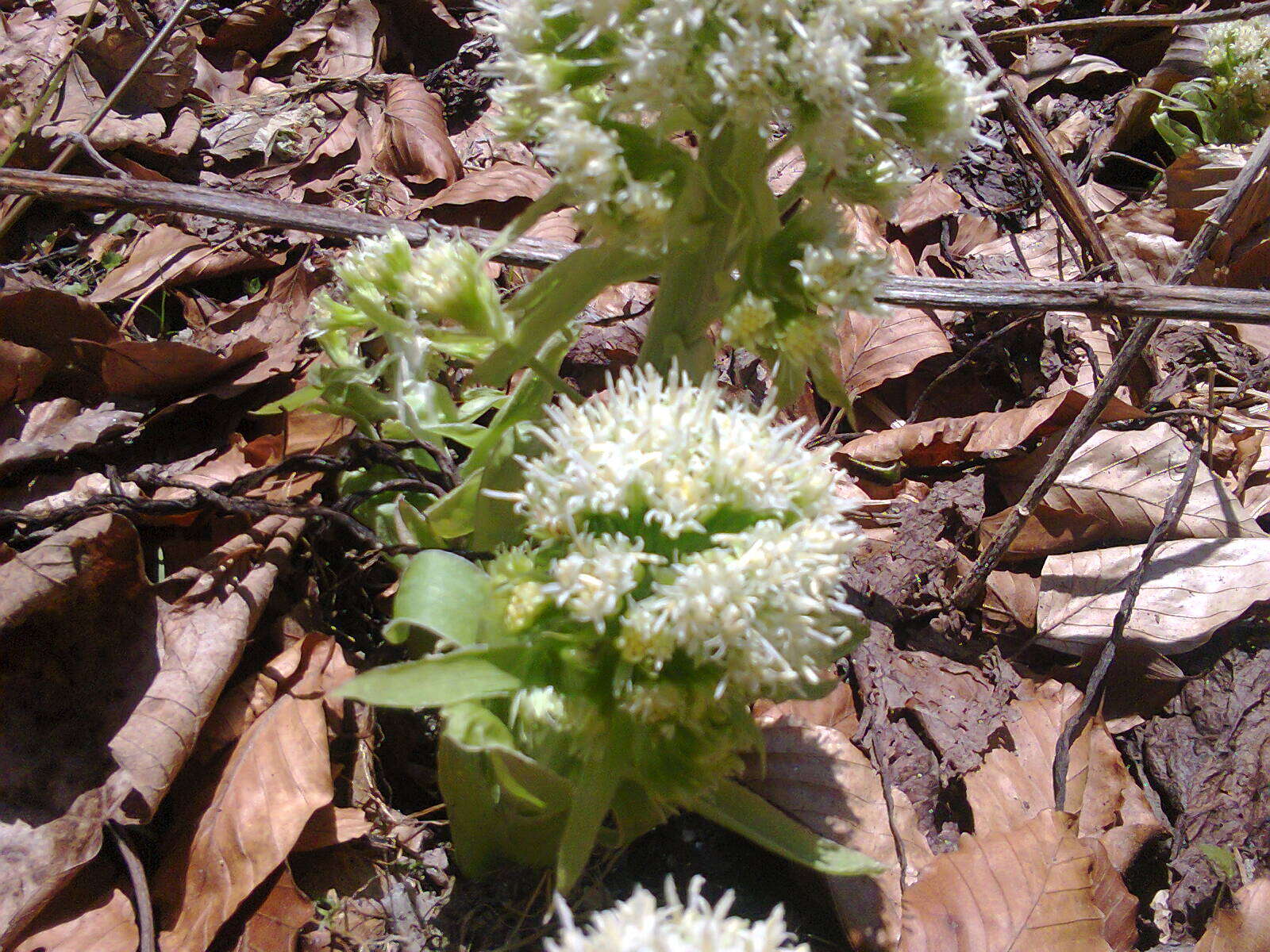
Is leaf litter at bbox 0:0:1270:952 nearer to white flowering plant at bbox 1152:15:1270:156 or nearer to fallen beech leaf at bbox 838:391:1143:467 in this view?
fallen beech leaf at bbox 838:391:1143:467

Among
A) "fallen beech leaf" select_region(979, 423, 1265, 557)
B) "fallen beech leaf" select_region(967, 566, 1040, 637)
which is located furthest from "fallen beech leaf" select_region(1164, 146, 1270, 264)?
"fallen beech leaf" select_region(967, 566, 1040, 637)

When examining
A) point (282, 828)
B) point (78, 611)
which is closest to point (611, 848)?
point (282, 828)

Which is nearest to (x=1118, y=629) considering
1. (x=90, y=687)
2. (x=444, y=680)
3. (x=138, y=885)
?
(x=444, y=680)

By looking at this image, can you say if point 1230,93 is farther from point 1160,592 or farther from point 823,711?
point 823,711

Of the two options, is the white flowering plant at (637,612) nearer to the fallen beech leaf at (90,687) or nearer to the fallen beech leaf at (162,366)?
the fallen beech leaf at (90,687)

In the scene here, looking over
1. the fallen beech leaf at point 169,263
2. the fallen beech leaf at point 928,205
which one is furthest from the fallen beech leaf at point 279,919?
the fallen beech leaf at point 928,205

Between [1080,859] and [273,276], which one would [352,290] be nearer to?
[273,276]
